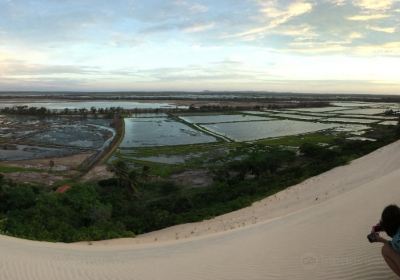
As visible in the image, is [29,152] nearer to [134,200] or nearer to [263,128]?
[134,200]

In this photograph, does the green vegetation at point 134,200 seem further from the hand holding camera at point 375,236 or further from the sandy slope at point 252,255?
the hand holding camera at point 375,236

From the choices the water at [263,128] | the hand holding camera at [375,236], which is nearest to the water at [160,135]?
the water at [263,128]

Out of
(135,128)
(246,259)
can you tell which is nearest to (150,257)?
(246,259)

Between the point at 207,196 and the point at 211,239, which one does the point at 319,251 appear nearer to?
the point at 211,239

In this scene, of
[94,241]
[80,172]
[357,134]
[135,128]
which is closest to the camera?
[94,241]

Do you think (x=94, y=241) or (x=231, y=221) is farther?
(x=231, y=221)

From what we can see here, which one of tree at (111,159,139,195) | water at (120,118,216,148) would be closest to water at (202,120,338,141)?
water at (120,118,216,148)

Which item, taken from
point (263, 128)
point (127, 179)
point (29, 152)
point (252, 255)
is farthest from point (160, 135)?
point (252, 255)
